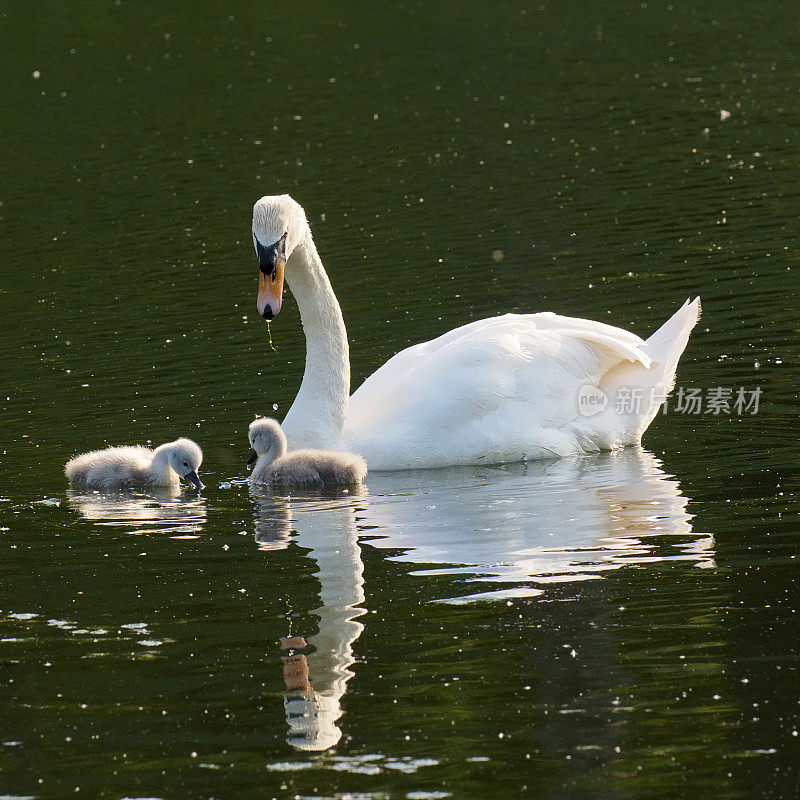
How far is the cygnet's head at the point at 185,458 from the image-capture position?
10250mm

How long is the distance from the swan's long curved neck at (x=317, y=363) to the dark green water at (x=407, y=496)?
507mm

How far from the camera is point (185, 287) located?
1761 centimetres

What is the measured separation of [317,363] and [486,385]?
4.09 feet

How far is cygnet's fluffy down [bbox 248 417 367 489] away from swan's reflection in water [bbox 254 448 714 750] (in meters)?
0.17

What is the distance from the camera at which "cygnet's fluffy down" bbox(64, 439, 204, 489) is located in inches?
409

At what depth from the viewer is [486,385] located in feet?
35.1

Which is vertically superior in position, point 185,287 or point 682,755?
point 185,287

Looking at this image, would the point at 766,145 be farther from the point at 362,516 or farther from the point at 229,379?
the point at 362,516

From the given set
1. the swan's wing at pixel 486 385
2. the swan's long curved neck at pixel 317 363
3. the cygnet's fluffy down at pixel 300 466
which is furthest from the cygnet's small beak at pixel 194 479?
the swan's wing at pixel 486 385

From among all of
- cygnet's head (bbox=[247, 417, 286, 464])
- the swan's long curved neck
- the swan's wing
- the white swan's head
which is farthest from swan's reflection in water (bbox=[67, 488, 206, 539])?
the white swan's head

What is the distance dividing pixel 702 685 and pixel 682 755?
66cm

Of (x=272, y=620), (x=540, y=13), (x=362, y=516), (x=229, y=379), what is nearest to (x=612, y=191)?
(x=229, y=379)

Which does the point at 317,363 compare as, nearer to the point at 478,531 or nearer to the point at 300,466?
the point at 300,466

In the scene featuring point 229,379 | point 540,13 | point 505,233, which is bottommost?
point 229,379
